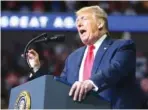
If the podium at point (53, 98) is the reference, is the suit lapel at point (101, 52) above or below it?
above

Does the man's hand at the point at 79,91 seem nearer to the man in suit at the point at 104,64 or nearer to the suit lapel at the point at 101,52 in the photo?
the man in suit at the point at 104,64

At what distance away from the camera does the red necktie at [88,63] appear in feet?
7.02

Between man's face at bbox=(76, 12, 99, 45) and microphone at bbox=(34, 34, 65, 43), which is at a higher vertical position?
man's face at bbox=(76, 12, 99, 45)

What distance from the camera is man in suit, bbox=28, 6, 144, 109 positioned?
6.45 ft

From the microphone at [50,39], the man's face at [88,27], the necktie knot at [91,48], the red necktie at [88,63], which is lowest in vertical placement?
the red necktie at [88,63]

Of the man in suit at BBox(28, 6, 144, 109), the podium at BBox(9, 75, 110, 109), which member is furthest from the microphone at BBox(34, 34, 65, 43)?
the podium at BBox(9, 75, 110, 109)

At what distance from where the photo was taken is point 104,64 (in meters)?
2.10

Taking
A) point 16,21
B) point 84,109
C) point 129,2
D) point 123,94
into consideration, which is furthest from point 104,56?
point 129,2

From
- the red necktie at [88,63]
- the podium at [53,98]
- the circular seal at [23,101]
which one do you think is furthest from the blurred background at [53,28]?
the podium at [53,98]

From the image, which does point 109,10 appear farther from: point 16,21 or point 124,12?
point 16,21

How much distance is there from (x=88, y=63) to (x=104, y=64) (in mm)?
92

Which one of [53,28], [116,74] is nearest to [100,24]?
[116,74]

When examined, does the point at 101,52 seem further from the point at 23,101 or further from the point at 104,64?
the point at 23,101

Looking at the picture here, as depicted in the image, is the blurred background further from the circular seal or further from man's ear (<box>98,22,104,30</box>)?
the circular seal
